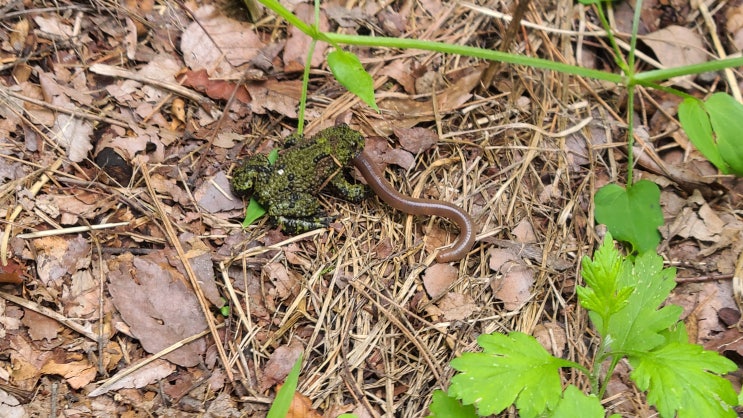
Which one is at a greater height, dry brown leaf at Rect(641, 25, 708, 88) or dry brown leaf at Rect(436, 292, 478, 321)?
dry brown leaf at Rect(641, 25, 708, 88)

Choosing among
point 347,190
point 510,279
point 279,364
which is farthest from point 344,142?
point 279,364

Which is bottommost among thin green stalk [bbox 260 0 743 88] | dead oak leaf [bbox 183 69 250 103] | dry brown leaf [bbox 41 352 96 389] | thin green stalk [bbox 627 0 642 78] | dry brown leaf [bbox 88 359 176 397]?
dry brown leaf [bbox 88 359 176 397]

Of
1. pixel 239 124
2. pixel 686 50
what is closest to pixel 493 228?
pixel 239 124

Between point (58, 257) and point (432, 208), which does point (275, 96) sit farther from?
point (58, 257)

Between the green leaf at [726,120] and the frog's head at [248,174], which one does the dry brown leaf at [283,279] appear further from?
the green leaf at [726,120]

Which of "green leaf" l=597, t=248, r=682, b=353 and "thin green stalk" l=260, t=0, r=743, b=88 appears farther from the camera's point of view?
"thin green stalk" l=260, t=0, r=743, b=88

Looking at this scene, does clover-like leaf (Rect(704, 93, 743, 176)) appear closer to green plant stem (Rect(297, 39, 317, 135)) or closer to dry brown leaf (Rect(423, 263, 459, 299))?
dry brown leaf (Rect(423, 263, 459, 299))

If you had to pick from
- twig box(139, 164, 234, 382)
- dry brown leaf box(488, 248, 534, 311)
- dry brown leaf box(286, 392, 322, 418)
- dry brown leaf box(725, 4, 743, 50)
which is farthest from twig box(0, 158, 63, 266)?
dry brown leaf box(725, 4, 743, 50)
